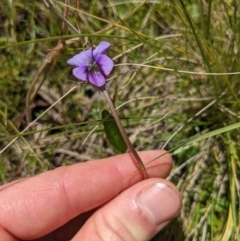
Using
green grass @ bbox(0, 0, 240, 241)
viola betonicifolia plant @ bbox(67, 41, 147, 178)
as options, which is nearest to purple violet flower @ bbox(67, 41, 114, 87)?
viola betonicifolia plant @ bbox(67, 41, 147, 178)

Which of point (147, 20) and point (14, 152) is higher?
point (147, 20)

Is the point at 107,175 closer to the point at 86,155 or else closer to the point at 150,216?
the point at 150,216

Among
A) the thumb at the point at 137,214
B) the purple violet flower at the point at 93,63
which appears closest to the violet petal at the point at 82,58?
the purple violet flower at the point at 93,63

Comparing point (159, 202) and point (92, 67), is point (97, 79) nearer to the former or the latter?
point (92, 67)

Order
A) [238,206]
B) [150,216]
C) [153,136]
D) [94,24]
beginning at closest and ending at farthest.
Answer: [150,216] → [238,206] → [153,136] → [94,24]

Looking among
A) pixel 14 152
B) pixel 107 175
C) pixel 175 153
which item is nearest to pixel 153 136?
pixel 175 153

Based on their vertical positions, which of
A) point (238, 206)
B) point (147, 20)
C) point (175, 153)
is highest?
point (147, 20)

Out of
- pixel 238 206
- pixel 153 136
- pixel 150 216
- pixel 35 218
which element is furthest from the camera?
pixel 153 136

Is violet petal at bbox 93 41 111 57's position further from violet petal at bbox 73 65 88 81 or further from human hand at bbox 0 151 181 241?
human hand at bbox 0 151 181 241
